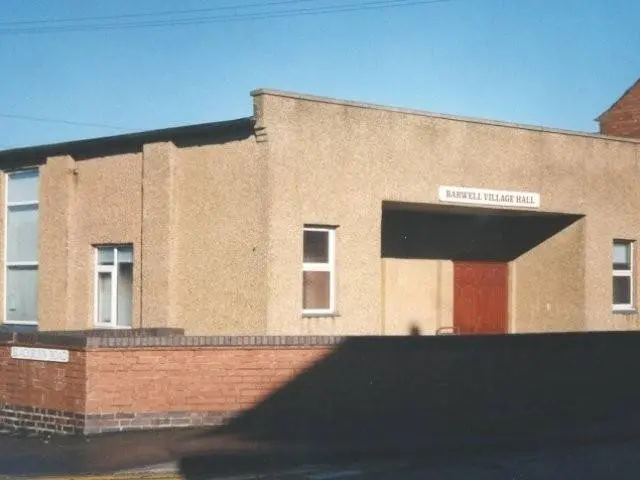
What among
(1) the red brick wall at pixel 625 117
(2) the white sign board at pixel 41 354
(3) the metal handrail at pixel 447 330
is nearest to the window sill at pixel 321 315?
(3) the metal handrail at pixel 447 330

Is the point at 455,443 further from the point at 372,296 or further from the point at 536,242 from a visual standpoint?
the point at 536,242

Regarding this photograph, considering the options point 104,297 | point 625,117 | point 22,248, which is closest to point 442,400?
point 104,297

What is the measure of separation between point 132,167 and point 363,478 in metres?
10.5

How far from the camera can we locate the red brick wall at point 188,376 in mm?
13719

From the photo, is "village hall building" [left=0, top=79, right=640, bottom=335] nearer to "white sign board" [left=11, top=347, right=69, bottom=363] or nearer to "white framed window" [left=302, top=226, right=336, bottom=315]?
"white framed window" [left=302, top=226, right=336, bottom=315]

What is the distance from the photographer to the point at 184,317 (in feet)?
61.6

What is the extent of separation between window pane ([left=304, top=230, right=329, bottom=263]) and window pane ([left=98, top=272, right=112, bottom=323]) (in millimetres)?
4940

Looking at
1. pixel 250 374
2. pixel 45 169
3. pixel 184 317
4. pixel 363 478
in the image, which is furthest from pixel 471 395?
pixel 45 169

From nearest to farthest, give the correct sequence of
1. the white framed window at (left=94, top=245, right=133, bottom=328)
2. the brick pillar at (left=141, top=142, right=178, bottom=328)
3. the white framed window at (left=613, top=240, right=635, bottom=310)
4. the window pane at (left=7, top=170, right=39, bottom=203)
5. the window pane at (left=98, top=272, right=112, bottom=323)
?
the brick pillar at (left=141, top=142, right=178, bottom=328) → the white framed window at (left=94, top=245, right=133, bottom=328) → the window pane at (left=98, top=272, right=112, bottom=323) → the window pane at (left=7, top=170, right=39, bottom=203) → the white framed window at (left=613, top=240, right=635, bottom=310)

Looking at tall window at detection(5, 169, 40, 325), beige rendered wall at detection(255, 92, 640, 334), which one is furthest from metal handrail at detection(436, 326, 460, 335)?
tall window at detection(5, 169, 40, 325)

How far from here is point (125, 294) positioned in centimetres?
2052

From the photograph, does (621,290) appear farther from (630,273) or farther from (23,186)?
(23,186)

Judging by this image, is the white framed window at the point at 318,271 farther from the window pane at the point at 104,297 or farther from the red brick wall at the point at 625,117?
the red brick wall at the point at 625,117

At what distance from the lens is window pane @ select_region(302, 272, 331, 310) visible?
17.9 m
